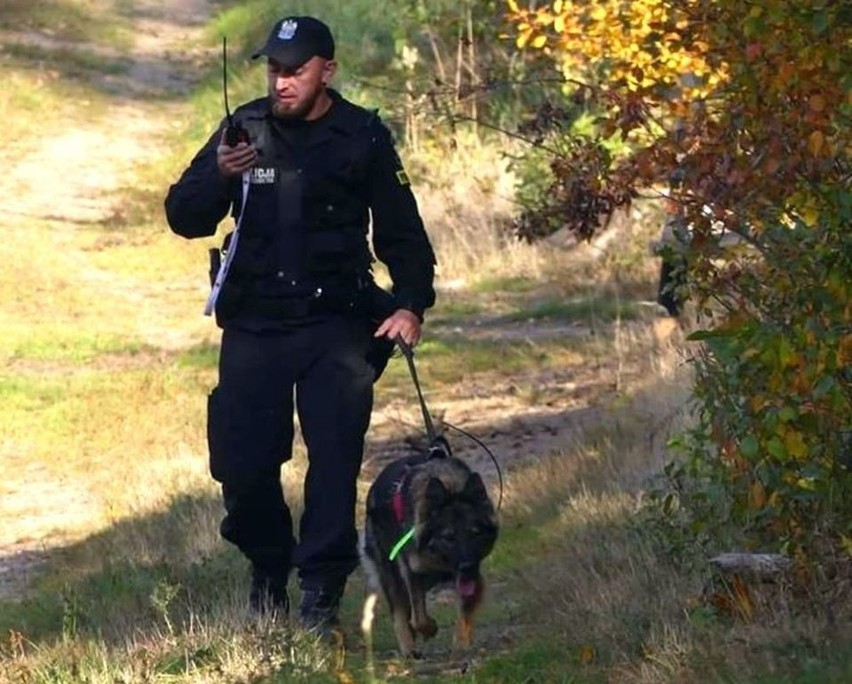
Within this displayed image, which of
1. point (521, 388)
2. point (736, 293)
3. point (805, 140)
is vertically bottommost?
point (521, 388)

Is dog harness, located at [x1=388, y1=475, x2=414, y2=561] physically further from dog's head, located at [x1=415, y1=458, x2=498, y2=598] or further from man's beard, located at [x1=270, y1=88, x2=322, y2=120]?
man's beard, located at [x1=270, y1=88, x2=322, y2=120]

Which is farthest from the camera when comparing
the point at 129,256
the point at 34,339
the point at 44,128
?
the point at 44,128

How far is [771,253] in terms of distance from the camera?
6656mm

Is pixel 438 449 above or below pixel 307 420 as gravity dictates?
below

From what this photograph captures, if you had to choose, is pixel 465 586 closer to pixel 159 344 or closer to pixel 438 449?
pixel 438 449

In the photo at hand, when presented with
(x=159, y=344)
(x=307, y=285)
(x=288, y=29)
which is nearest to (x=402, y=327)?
(x=307, y=285)

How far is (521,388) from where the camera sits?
47.4ft

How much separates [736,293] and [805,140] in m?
0.81

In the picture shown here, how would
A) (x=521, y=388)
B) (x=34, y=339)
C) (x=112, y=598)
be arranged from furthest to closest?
(x=34, y=339)
(x=521, y=388)
(x=112, y=598)

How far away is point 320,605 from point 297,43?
6.17 feet

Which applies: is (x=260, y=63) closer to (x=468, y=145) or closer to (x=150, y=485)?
(x=468, y=145)

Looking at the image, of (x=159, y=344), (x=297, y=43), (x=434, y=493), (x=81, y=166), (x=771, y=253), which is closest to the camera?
(x=771, y=253)

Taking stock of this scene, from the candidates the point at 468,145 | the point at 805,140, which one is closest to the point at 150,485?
the point at 805,140

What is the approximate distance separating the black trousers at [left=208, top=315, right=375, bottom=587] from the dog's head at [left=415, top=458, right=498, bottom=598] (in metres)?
0.36
